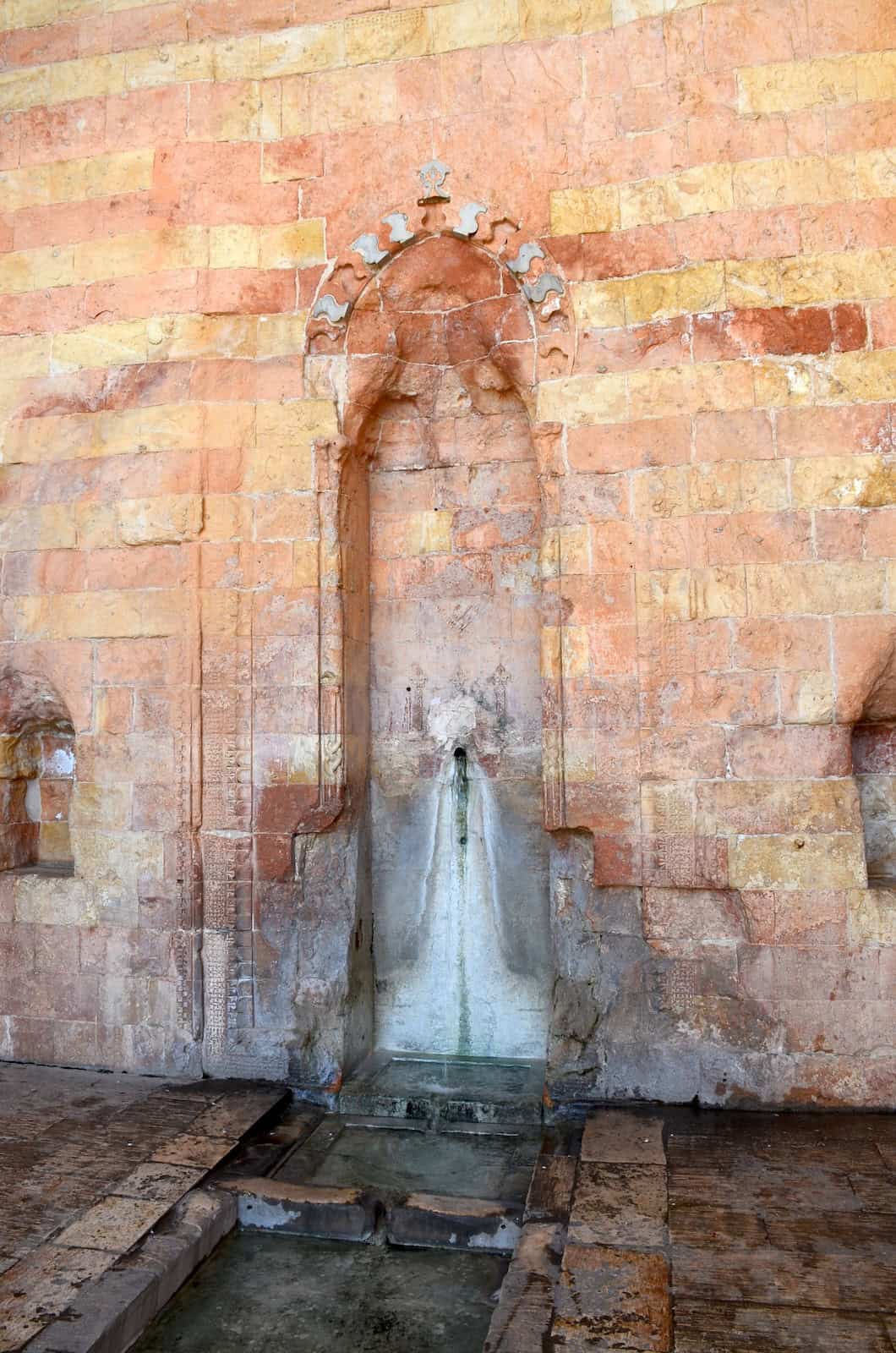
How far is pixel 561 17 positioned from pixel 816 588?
10.7ft

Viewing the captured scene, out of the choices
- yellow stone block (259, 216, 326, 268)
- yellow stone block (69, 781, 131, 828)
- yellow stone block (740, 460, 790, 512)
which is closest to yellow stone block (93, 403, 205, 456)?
yellow stone block (259, 216, 326, 268)

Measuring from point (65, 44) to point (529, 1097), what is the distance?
21.0 feet

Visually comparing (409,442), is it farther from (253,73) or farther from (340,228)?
(253,73)

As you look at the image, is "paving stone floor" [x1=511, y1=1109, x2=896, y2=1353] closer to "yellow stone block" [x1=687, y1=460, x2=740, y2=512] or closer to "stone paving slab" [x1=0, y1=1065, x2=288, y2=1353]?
"stone paving slab" [x1=0, y1=1065, x2=288, y2=1353]

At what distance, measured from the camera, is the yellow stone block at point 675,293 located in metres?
5.02

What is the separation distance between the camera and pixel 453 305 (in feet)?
18.2

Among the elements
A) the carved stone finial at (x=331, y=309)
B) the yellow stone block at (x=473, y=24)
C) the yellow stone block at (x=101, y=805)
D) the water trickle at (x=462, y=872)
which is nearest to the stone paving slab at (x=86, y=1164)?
the water trickle at (x=462, y=872)

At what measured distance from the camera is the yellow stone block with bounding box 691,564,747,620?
16.1ft

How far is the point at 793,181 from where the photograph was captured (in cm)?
496

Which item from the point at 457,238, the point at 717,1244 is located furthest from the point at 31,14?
the point at 717,1244

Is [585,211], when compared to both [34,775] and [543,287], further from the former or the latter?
[34,775]

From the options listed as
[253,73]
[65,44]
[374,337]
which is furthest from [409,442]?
[65,44]

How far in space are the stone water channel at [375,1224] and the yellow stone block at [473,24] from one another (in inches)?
216

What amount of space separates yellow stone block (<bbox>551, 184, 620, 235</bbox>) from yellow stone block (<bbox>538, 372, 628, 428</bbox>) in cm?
77
